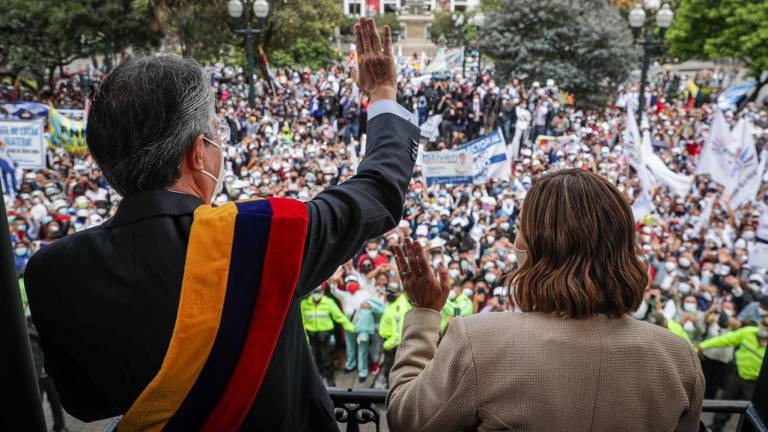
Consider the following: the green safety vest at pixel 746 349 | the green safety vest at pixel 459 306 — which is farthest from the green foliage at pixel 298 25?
the green safety vest at pixel 746 349

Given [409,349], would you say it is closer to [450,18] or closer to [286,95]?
[286,95]

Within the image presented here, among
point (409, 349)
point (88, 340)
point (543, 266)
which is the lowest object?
point (409, 349)

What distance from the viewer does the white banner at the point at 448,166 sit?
10.6 m

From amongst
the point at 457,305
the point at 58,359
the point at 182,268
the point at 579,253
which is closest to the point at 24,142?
the point at 457,305

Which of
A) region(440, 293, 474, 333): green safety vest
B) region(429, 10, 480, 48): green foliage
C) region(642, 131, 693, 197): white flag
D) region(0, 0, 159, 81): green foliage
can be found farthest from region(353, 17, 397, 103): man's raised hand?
region(429, 10, 480, 48): green foliage

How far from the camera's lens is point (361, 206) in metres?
1.25

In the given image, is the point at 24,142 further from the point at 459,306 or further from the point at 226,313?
the point at 226,313

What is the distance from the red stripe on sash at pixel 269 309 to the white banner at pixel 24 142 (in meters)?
10.3

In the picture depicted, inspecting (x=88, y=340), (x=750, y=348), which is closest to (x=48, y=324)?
(x=88, y=340)

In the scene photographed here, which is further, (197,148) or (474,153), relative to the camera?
(474,153)

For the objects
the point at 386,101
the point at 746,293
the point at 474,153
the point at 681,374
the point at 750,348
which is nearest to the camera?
the point at 681,374

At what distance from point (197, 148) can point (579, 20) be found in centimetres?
2348

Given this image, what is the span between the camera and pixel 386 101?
4.74ft

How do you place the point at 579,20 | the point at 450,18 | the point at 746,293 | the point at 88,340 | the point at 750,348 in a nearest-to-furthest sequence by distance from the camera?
the point at 88,340
the point at 750,348
the point at 746,293
the point at 579,20
the point at 450,18
